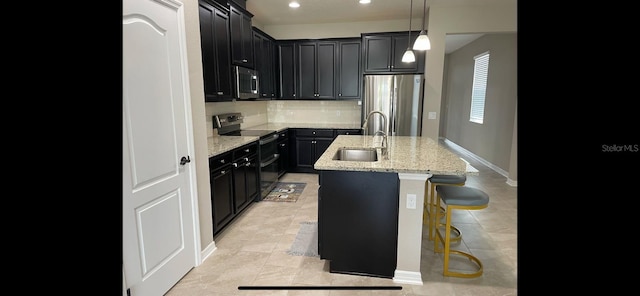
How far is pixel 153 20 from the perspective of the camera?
1680mm

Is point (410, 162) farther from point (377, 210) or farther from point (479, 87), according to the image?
point (479, 87)

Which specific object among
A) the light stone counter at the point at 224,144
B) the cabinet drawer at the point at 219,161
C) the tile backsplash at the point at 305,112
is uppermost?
the tile backsplash at the point at 305,112

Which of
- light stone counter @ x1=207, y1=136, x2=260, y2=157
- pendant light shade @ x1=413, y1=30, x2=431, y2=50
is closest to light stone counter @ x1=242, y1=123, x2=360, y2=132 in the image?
light stone counter @ x1=207, y1=136, x2=260, y2=157

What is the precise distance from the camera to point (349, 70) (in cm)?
475

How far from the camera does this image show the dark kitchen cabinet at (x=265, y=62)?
414 cm

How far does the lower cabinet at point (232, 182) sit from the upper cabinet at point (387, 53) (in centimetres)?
225

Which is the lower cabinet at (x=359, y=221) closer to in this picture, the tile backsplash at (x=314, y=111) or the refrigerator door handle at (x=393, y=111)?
the refrigerator door handle at (x=393, y=111)

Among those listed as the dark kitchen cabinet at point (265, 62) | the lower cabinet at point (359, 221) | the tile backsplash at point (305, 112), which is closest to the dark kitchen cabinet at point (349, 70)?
the tile backsplash at point (305, 112)

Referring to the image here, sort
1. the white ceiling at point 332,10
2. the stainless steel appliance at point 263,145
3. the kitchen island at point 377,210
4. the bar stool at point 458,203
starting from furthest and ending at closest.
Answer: the white ceiling at point 332,10
the stainless steel appliance at point 263,145
the bar stool at point 458,203
the kitchen island at point 377,210

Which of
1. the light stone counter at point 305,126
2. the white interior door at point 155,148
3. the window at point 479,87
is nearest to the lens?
the white interior door at point 155,148
